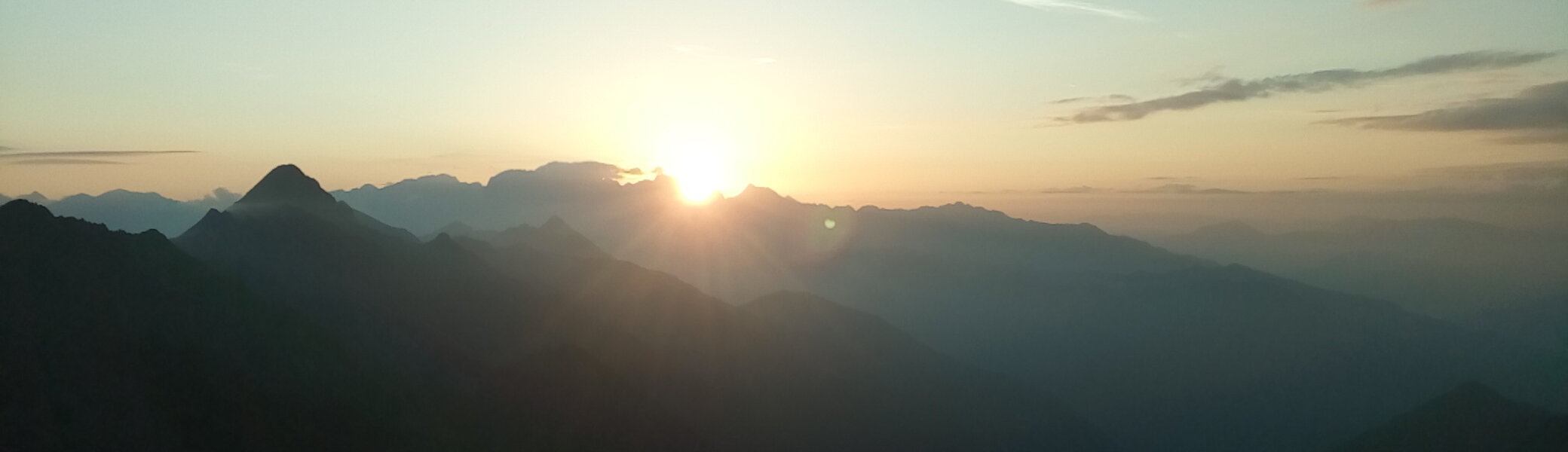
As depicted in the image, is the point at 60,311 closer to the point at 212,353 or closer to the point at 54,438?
the point at 212,353

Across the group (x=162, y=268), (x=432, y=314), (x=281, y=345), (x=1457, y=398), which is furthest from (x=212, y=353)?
(x=1457, y=398)

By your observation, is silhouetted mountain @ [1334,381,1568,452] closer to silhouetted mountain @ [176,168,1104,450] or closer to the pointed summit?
silhouetted mountain @ [176,168,1104,450]

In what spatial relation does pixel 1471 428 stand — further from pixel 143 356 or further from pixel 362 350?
pixel 143 356

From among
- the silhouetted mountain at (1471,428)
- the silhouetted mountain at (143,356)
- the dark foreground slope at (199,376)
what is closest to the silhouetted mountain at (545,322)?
the dark foreground slope at (199,376)

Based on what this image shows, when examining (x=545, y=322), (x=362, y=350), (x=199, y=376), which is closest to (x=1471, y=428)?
(x=545, y=322)

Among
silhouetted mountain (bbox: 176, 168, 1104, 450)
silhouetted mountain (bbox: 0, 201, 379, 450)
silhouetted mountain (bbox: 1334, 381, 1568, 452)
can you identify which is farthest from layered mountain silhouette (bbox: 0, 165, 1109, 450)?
silhouetted mountain (bbox: 1334, 381, 1568, 452)

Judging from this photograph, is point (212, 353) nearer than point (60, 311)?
No
